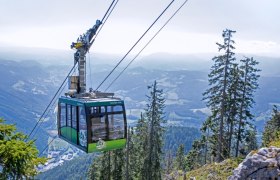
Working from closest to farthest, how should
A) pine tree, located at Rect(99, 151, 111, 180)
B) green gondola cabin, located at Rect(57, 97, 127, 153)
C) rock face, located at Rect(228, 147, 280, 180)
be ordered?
1. rock face, located at Rect(228, 147, 280, 180)
2. green gondola cabin, located at Rect(57, 97, 127, 153)
3. pine tree, located at Rect(99, 151, 111, 180)

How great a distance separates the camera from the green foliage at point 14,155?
1471cm

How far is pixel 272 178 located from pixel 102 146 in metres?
6.93

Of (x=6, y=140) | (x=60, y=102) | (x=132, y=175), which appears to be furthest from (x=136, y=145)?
(x=6, y=140)

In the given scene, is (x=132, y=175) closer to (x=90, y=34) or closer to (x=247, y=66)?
(x=247, y=66)

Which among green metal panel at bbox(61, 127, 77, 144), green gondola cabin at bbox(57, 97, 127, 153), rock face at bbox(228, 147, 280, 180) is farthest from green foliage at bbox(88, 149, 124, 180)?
rock face at bbox(228, 147, 280, 180)

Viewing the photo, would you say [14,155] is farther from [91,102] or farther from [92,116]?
[91,102]

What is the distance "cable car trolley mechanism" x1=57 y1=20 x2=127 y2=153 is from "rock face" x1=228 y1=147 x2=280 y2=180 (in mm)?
5265

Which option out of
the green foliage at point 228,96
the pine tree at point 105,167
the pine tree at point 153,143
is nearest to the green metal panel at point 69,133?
the green foliage at point 228,96

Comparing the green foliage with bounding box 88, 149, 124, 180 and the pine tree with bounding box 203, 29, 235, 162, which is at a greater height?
the pine tree with bounding box 203, 29, 235, 162

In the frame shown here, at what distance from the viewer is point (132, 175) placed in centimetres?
4972

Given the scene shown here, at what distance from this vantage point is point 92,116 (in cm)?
1634

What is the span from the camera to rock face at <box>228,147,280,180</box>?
48.8 ft

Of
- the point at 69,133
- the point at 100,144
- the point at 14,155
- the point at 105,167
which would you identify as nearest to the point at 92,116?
the point at 100,144

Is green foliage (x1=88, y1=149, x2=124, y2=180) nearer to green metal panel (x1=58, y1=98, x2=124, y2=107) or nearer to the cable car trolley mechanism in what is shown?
the cable car trolley mechanism
